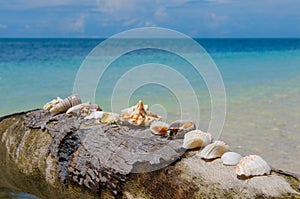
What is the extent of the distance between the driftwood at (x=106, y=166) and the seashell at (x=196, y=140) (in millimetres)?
54

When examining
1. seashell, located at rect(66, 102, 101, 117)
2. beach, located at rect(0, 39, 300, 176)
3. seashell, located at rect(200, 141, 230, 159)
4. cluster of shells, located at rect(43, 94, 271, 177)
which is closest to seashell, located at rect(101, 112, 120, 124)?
cluster of shells, located at rect(43, 94, 271, 177)

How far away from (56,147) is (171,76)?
1140cm

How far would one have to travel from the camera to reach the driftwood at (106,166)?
250cm

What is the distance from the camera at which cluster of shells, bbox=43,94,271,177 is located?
2449 mm

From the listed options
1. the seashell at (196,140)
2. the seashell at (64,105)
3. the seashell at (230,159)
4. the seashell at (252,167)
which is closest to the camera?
the seashell at (252,167)

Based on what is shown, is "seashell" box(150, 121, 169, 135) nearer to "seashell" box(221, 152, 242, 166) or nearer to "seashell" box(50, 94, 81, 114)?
"seashell" box(221, 152, 242, 166)

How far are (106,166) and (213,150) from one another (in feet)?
2.77

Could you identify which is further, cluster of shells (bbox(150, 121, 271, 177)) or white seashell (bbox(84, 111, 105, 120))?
white seashell (bbox(84, 111, 105, 120))

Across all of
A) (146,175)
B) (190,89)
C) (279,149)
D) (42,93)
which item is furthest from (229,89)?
(146,175)

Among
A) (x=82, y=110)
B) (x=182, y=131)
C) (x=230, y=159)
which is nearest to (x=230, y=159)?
(x=230, y=159)

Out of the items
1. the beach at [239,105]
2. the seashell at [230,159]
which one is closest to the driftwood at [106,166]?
the seashell at [230,159]

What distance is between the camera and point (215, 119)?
8367 millimetres

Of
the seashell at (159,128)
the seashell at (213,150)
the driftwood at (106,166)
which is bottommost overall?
the driftwood at (106,166)

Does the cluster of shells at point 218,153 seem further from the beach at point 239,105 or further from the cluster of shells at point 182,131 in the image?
the beach at point 239,105
